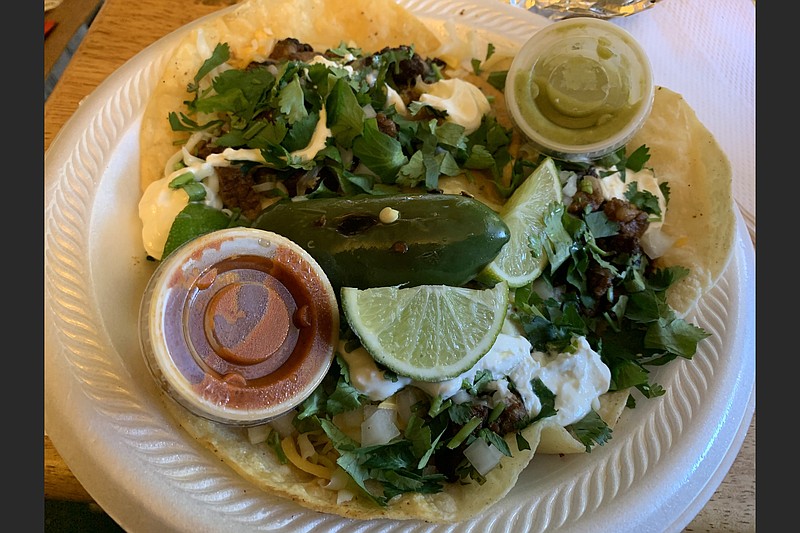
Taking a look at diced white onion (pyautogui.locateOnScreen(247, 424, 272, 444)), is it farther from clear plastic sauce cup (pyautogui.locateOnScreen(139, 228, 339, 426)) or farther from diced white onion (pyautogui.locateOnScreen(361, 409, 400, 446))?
diced white onion (pyautogui.locateOnScreen(361, 409, 400, 446))

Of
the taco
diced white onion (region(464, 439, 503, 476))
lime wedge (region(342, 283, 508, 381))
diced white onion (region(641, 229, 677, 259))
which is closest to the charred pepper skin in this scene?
lime wedge (region(342, 283, 508, 381))

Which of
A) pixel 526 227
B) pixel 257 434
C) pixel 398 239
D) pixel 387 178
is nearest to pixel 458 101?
pixel 387 178

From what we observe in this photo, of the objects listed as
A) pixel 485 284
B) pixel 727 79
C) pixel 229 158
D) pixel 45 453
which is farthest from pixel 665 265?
pixel 45 453

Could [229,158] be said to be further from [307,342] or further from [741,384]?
[741,384]

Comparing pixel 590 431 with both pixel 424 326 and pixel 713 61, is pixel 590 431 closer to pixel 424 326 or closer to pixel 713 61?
pixel 424 326

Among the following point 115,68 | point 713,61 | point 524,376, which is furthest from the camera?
point 713,61
